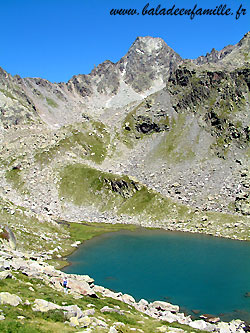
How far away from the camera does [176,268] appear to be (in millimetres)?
65250

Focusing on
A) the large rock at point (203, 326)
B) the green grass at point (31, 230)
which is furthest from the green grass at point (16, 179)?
the large rock at point (203, 326)

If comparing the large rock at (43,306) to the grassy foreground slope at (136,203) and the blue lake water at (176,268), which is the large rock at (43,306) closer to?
the blue lake water at (176,268)

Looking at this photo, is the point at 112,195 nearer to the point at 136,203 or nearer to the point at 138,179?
the point at 136,203

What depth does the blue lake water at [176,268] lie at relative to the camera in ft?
162

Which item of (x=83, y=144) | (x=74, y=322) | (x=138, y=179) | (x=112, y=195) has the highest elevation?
(x=83, y=144)

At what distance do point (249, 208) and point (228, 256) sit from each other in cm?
3944

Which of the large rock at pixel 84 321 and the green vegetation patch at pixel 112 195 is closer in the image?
the large rock at pixel 84 321

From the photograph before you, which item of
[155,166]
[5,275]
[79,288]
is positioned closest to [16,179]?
[155,166]

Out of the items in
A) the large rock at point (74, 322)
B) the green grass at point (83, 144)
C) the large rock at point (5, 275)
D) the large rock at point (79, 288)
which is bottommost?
the large rock at point (74, 322)

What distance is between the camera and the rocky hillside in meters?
113

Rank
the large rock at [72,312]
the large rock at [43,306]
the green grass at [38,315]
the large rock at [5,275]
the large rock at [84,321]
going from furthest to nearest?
1. the large rock at [5,275]
2. the large rock at [43,306]
3. the large rock at [72,312]
4. the large rock at [84,321]
5. the green grass at [38,315]

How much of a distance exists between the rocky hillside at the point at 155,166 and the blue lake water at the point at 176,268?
46.2ft

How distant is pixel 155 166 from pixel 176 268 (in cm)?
9006

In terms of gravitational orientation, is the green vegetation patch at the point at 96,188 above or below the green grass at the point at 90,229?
above
